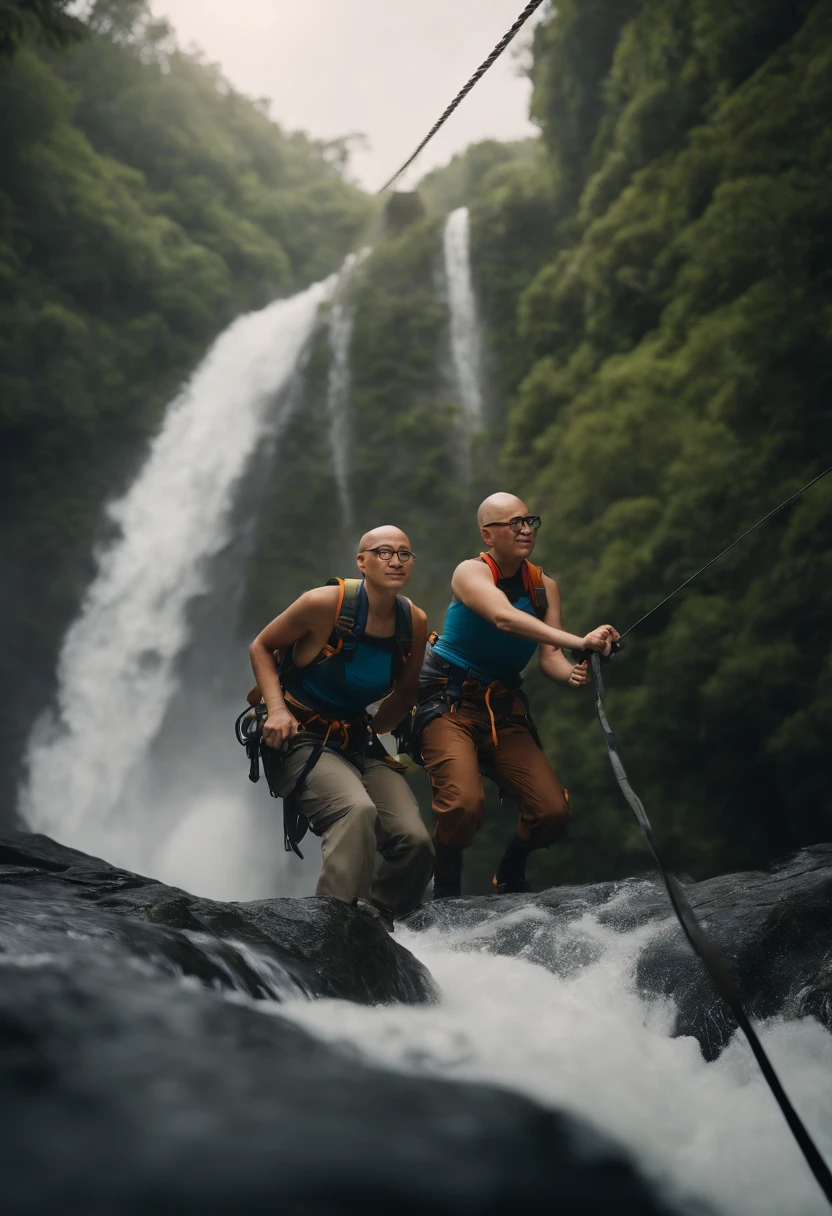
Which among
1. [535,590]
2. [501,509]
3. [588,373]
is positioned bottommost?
[535,590]

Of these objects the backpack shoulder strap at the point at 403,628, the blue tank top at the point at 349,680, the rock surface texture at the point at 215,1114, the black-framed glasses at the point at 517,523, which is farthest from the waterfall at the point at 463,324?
A: the rock surface texture at the point at 215,1114

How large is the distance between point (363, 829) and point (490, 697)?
1.25m

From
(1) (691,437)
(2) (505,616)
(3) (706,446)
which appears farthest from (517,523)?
(1) (691,437)

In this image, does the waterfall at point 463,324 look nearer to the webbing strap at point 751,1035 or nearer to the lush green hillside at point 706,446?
the lush green hillside at point 706,446

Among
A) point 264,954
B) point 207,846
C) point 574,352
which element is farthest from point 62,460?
point 264,954

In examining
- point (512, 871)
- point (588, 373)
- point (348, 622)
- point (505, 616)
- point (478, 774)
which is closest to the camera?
point (348, 622)

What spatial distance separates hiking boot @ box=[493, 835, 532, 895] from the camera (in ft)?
17.2

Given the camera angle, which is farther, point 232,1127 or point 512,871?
point 512,871

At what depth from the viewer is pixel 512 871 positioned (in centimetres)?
539

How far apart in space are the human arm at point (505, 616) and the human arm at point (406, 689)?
0.26 m

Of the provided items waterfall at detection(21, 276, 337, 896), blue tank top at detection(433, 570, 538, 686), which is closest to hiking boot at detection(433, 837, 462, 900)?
blue tank top at detection(433, 570, 538, 686)

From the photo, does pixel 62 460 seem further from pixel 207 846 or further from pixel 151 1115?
pixel 151 1115

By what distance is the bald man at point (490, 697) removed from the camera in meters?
4.50

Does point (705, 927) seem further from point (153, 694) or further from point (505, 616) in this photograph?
point (153, 694)
